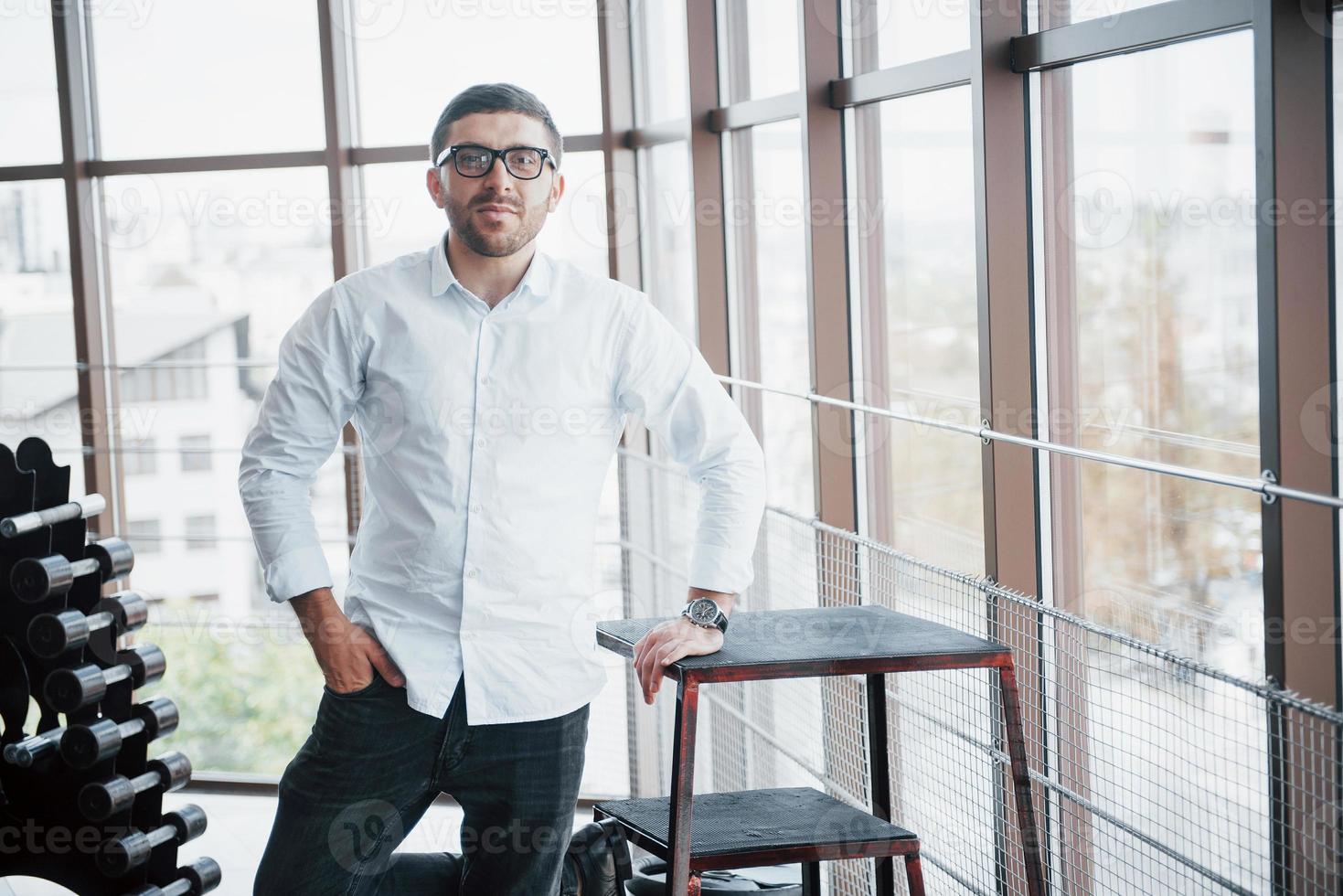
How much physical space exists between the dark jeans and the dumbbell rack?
2.26 feet

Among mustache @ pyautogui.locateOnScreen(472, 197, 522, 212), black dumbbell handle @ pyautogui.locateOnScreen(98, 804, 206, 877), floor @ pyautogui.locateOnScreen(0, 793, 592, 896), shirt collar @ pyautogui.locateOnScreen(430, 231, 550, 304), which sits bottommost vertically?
floor @ pyautogui.locateOnScreen(0, 793, 592, 896)

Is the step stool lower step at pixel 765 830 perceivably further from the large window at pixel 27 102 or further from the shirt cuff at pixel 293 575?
the large window at pixel 27 102

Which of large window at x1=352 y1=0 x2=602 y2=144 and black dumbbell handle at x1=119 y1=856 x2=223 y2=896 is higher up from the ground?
large window at x1=352 y1=0 x2=602 y2=144

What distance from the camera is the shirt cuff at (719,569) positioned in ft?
5.90

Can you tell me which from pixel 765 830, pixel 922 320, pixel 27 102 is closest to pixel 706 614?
pixel 765 830

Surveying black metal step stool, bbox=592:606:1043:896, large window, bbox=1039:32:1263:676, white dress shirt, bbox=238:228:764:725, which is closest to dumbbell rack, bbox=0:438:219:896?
white dress shirt, bbox=238:228:764:725

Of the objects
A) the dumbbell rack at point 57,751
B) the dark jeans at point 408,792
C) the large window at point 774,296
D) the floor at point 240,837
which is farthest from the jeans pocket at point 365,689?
the floor at point 240,837

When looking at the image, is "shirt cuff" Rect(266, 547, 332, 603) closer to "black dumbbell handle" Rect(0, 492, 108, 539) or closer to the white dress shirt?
the white dress shirt

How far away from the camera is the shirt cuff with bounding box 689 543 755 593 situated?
5.90 ft

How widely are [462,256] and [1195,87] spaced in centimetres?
106

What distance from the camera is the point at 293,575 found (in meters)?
1.76

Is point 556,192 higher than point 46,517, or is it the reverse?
point 556,192

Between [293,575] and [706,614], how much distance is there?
1.83 feet

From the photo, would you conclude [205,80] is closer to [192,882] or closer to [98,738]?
[98,738]
